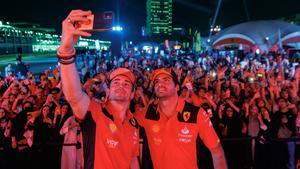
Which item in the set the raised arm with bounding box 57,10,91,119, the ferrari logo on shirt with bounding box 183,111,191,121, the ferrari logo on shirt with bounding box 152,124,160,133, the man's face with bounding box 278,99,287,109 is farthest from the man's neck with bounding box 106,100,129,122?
the man's face with bounding box 278,99,287,109

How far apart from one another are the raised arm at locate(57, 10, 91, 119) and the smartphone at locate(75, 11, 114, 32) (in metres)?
0.04

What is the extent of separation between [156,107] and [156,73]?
12.9 inches

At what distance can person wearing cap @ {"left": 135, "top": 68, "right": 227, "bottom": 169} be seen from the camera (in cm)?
326

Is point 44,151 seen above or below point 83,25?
below

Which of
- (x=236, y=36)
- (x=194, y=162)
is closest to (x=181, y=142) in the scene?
(x=194, y=162)

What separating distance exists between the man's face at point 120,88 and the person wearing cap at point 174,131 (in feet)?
1.16

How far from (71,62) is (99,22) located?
1.32 ft

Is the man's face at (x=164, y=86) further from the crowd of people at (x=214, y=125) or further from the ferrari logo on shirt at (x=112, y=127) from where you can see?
the crowd of people at (x=214, y=125)

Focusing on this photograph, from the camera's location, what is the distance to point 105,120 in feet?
10.1

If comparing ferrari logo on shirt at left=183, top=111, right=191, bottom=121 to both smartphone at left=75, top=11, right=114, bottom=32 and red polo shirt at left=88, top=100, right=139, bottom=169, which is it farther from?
smartphone at left=75, top=11, right=114, bottom=32

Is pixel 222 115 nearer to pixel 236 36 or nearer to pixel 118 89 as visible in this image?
pixel 118 89

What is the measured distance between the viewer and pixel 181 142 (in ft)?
10.7

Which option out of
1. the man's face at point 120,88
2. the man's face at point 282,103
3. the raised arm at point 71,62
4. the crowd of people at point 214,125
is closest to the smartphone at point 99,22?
the raised arm at point 71,62

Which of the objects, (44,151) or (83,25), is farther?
(44,151)
